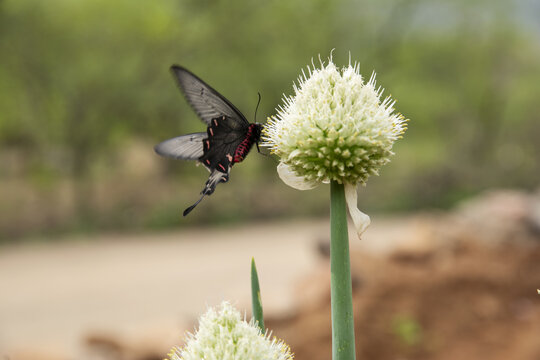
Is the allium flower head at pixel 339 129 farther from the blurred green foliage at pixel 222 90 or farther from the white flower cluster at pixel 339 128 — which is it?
the blurred green foliage at pixel 222 90

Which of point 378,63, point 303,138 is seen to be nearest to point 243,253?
point 378,63

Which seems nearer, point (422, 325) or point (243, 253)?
point (422, 325)

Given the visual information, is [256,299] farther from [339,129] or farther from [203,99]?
[203,99]

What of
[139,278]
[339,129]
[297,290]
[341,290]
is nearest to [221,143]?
[339,129]

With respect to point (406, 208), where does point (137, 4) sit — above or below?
above

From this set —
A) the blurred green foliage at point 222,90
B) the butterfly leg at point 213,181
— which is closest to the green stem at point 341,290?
the butterfly leg at point 213,181

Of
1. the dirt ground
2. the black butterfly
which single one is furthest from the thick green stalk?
the dirt ground

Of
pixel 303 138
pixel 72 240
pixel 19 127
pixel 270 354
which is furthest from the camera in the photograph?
pixel 19 127

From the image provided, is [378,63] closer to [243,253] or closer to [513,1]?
[513,1]
